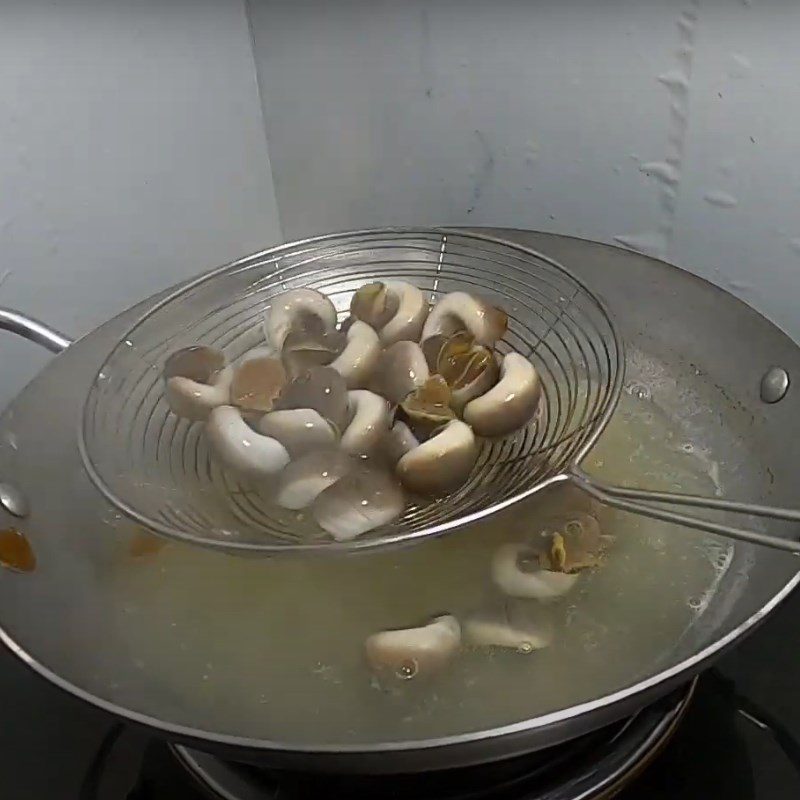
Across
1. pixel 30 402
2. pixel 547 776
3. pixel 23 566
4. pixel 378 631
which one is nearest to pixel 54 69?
pixel 30 402

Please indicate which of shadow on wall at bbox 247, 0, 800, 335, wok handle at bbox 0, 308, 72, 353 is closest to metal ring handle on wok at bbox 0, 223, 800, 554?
wok handle at bbox 0, 308, 72, 353

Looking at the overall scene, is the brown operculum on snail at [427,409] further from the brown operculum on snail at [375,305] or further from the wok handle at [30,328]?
the wok handle at [30,328]

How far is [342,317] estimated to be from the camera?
77cm

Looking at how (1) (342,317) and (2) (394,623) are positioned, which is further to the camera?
(1) (342,317)

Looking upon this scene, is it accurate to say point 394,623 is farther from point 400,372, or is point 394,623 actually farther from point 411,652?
point 400,372

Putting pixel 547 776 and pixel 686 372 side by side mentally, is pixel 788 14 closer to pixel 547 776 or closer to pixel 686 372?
pixel 686 372

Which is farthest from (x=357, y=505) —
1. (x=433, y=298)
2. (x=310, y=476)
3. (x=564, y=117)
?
(x=564, y=117)

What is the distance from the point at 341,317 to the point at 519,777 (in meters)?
0.38

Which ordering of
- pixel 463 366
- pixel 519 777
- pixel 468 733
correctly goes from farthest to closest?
pixel 463 366 → pixel 519 777 → pixel 468 733

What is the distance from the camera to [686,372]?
684 mm

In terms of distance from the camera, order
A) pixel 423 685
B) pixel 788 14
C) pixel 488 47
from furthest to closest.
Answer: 1. pixel 488 47
2. pixel 788 14
3. pixel 423 685

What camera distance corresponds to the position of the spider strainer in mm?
593

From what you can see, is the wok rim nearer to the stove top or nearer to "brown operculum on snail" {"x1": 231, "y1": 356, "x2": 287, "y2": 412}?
the stove top

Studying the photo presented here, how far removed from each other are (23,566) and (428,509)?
242 millimetres
